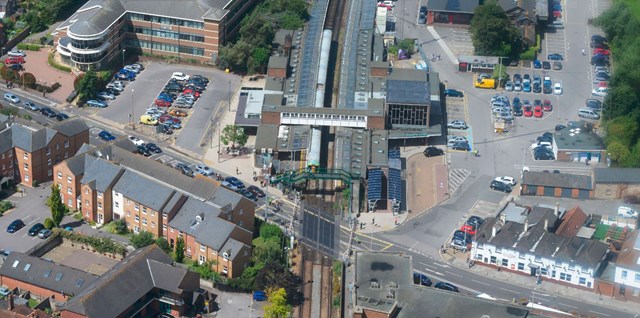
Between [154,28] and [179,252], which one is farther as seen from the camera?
[154,28]

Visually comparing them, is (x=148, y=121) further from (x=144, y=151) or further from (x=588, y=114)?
(x=588, y=114)

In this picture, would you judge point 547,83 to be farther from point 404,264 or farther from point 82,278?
point 82,278

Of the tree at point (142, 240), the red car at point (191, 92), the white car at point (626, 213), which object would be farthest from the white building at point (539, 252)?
the red car at point (191, 92)

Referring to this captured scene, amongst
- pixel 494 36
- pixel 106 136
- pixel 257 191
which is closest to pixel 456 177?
pixel 257 191

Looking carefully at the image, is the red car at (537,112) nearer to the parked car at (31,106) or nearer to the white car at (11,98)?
the parked car at (31,106)

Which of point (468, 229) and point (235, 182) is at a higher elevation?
point (235, 182)

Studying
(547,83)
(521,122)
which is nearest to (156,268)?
(521,122)
